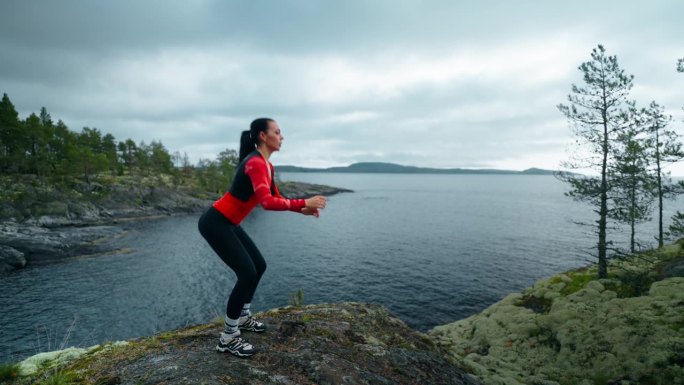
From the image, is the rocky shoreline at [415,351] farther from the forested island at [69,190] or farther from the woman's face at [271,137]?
the forested island at [69,190]

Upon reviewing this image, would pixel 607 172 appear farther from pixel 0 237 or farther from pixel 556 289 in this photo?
pixel 0 237

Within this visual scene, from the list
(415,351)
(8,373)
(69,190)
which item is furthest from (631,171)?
(69,190)

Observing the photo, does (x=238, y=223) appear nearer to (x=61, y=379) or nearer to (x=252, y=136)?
(x=252, y=136)

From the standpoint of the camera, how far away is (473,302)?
30062 mm

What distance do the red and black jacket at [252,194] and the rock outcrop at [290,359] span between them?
2.22 meters

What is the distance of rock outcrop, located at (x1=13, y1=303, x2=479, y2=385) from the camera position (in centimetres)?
445

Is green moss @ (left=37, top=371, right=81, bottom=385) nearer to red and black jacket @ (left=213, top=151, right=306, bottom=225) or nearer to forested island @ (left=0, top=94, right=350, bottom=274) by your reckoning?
red and black jacket @ (left=213, top=151, right=306, bottom=225)

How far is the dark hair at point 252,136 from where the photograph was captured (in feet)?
16.5

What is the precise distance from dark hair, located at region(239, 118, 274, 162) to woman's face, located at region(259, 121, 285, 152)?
6 centimetres

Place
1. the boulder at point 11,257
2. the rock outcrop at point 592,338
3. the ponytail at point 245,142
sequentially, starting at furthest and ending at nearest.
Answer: the boulder at point 11,257 < the rock outcrop at point 592,338 < the ponytail at point 245,142

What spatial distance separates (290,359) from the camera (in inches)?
204

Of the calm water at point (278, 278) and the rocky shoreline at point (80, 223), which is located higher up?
the rocky shoreline at point (80, 223)

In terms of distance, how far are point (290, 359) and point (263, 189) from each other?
9.72 feet

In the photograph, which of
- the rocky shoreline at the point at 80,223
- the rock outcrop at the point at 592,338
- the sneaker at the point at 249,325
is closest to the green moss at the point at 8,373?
the sneaker at the point at 249,325
